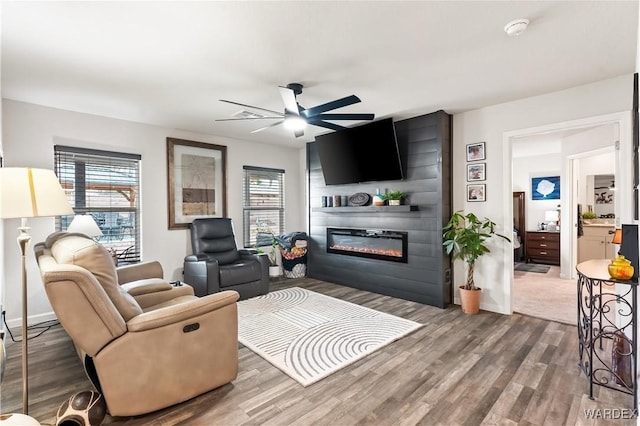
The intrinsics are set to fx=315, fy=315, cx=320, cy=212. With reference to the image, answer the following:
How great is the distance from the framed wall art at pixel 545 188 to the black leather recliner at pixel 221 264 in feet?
20.9

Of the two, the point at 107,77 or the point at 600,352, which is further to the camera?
the point at 107,77

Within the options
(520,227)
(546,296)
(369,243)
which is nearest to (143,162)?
(369,243)

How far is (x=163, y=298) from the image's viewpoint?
2842 mm

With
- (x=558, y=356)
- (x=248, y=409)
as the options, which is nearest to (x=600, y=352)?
(x=558, y=356)

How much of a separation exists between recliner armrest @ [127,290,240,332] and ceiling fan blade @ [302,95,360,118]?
5.72 ft

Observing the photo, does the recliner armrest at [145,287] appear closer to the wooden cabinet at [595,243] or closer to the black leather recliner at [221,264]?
the black leather recliner at [221,264]

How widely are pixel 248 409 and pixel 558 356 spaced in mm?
2563

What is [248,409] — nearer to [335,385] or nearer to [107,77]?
[335,385]

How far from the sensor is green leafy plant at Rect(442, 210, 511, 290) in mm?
3652

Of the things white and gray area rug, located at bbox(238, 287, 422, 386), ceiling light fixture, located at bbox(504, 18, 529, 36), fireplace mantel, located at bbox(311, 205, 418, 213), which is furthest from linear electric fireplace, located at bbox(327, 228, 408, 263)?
ceiling light fixture, located at bbox(504, 18, 529, 36)

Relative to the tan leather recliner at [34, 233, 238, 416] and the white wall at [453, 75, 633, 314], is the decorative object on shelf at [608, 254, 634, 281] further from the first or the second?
the tan leather recliner at [34, 233, 238, 416]

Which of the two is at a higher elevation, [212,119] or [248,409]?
[212,119]

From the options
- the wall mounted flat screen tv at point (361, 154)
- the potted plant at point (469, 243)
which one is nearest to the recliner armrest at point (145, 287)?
the wall mounted flat screen tv at point (361, 154)

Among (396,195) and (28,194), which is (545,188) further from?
(28,194)
